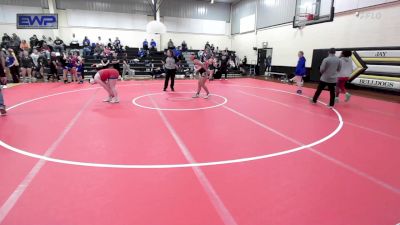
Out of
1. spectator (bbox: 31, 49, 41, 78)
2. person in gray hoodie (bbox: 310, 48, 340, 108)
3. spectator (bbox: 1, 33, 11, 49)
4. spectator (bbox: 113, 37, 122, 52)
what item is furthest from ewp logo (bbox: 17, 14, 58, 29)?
person in gray hoodie (bbox: 310, 48, 340, 108)

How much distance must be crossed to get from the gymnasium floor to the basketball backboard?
33.5ft

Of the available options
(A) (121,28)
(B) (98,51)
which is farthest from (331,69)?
(A) (121,28)

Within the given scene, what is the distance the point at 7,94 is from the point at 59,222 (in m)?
10.0

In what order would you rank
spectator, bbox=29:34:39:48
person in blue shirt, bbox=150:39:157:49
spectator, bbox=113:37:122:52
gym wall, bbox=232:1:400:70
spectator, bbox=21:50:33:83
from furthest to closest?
1. person in blue shirt, bbox=150:39:157:49
2. spectator, bbox=113:37:122:52
3. spectator, bbox=29:34:39:48
4. spectator, bbox=21:50:33:83
5. gym wall, bbox=232:1:400:70

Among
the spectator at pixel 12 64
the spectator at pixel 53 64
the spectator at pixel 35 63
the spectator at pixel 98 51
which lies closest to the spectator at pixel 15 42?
the spectator at pixel 35 63

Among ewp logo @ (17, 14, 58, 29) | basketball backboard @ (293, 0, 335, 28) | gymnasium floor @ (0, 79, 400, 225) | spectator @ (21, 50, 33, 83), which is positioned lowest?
gymnasium floor @ (0, 79, 400, 225)

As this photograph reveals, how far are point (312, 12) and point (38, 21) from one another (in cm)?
1784

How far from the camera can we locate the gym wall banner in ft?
37.1

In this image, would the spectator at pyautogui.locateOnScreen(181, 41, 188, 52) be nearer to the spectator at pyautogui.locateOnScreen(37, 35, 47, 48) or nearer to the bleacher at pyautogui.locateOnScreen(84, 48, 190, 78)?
the bleacher at pyautogui.locateOnScreen(84, 48, 190, 78)

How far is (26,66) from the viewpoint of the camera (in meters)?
14.5

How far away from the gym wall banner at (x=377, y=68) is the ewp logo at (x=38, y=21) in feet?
58.7

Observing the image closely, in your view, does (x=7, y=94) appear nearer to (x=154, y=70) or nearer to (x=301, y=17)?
(x=154, y=70)

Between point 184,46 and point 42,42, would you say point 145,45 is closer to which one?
point 184,46

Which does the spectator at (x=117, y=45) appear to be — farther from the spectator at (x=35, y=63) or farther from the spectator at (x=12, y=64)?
the spectator at (x=12, y=64)
